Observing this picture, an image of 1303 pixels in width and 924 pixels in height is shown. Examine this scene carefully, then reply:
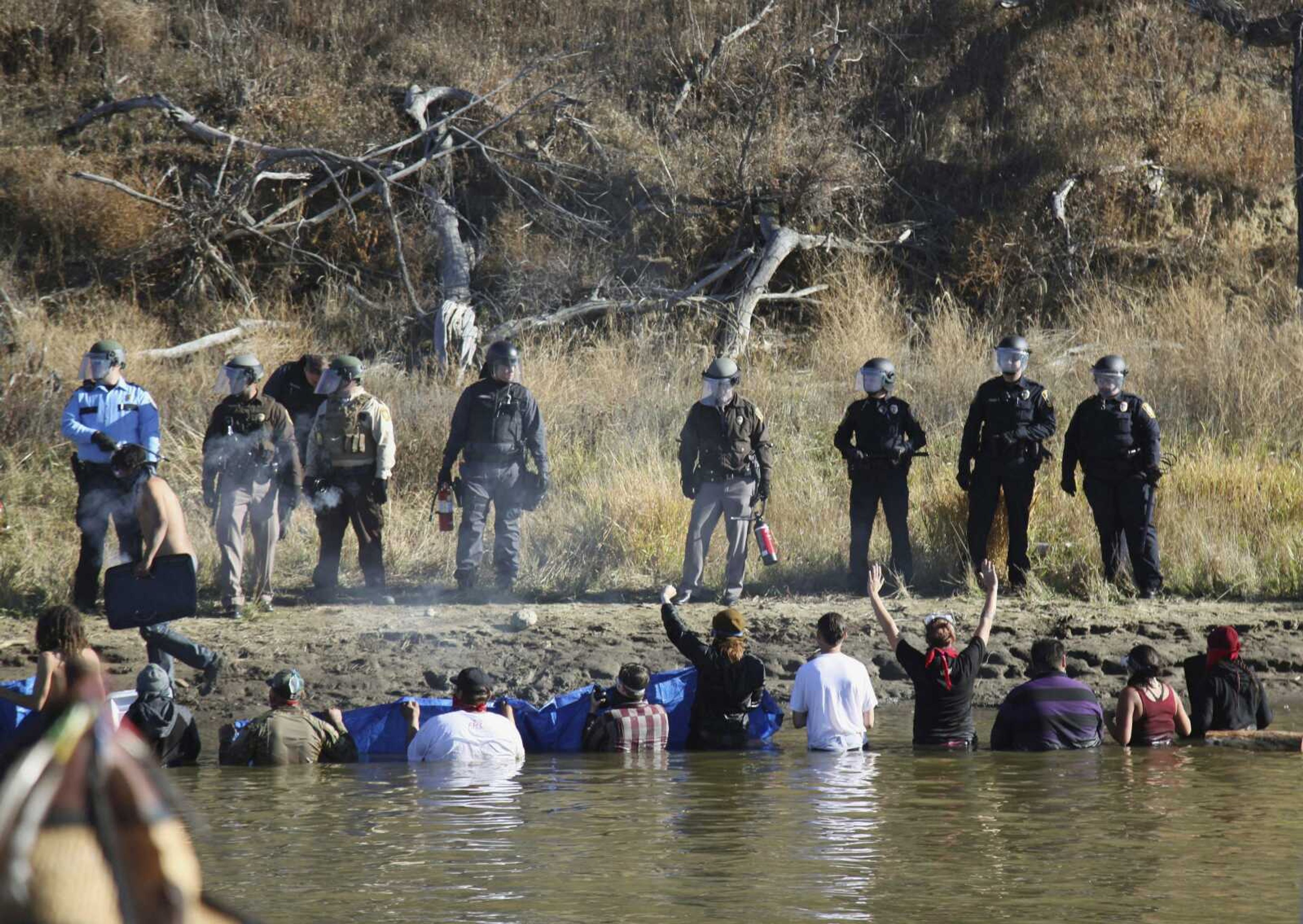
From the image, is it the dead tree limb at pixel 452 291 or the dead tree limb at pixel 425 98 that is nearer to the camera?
the dead tree limb at pixel 452 291

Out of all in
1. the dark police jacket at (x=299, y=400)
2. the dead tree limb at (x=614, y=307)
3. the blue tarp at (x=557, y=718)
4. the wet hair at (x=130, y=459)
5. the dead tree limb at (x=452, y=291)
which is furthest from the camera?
the dead tree limb at (x=614, y=307)

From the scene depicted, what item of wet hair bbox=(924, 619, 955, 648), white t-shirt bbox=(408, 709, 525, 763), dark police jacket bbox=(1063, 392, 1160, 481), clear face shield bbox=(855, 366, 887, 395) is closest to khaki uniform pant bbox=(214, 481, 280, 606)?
white t-shirt bbox=(408, 709, 525, 763)

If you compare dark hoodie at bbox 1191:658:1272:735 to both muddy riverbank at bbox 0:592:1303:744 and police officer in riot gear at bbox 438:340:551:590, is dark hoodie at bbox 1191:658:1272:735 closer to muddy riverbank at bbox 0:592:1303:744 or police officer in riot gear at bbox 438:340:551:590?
muddy riverbank at bbox 0:592:1303:744

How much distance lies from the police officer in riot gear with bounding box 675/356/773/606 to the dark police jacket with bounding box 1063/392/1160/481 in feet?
8.23

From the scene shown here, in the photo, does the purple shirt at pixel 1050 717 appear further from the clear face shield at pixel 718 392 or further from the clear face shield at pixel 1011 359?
the clear face shield at pixel 718 392

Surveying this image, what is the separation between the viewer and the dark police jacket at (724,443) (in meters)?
12.4

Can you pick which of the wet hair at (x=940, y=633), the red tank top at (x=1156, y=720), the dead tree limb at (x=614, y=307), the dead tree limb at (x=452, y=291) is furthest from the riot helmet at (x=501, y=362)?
the dead tree limb at (x=614, y=307)

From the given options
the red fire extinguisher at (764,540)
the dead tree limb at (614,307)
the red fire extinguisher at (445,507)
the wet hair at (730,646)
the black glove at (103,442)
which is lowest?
the wet hair at (730,646)

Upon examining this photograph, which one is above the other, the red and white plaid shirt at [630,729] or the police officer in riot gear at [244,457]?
the police officer in riot gear at [244,457]

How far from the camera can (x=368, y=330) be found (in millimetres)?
20656

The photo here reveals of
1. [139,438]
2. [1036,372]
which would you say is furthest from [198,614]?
[1036,372]

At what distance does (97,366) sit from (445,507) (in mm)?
2756

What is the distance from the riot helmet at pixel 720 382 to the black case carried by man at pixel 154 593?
4.20m

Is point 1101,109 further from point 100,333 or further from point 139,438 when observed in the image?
point 139,438
